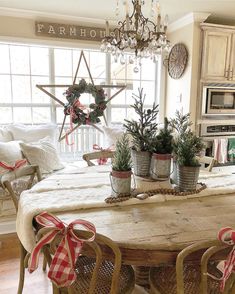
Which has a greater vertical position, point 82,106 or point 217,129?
point 82,106

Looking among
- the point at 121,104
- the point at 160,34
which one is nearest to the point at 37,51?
the point at 121,104

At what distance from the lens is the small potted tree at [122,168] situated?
151 centimetres

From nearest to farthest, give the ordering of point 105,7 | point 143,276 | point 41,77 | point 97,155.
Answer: point 143,276 < point 97,155 < point 105,7 < point 41,77

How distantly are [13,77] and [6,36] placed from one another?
21.2 inches

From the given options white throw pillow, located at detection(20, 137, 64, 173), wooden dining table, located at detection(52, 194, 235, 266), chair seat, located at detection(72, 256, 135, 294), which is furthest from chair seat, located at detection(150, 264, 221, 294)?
white throw pillow, located at detection(20, 137, 64, 173)

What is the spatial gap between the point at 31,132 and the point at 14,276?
6.20 feet

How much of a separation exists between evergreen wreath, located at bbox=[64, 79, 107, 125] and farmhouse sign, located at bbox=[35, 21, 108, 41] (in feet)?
2.07

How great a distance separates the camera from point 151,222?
51.0 inches

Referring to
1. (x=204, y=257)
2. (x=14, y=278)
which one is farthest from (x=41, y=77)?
(x=204, y=257)

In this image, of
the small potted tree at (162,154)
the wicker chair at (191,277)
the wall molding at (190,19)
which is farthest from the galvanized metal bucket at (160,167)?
the wall molding at (190,19)

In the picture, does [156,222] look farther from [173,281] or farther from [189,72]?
[189,72]

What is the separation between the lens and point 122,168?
151cm

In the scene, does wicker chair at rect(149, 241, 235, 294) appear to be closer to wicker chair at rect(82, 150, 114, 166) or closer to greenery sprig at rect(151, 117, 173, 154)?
greenery sprig at rect(151, 117, 173, 154)

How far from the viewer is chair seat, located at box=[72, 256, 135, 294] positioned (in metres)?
1.29
